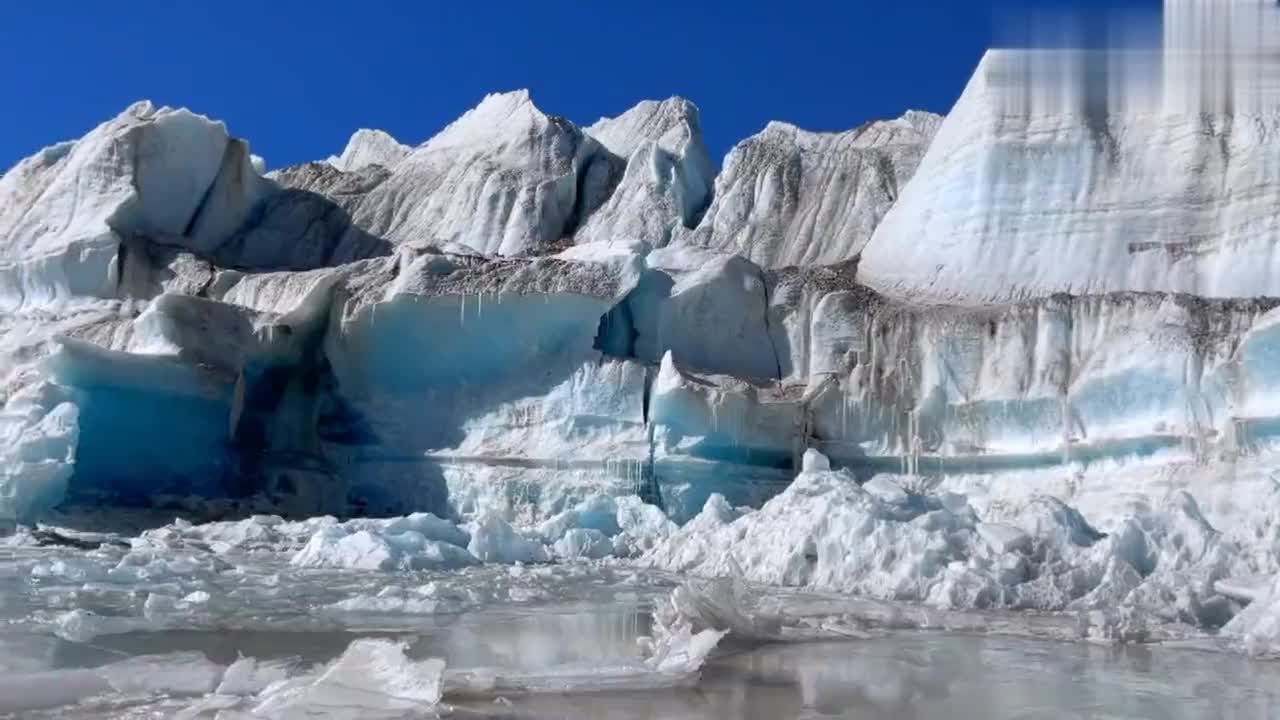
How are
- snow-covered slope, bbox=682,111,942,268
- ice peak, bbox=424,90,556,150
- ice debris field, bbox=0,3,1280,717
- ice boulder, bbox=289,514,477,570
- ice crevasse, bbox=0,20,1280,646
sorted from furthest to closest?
ice peak, bbox=424,90,556,150 < snow-covered slope, bbox=682,111,942,268 < ice crevasse, bbox=0,20,1280,646 < ice boulder, bbox=289,514,477,570 < ice debris field, bbox=0,3,1280,717

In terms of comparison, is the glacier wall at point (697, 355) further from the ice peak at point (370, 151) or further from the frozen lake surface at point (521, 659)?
the ice peak at point (370, 151)

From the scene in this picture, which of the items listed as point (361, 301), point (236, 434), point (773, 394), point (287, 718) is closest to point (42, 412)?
point (236, 434)

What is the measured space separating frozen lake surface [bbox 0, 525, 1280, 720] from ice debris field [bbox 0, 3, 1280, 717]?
11cm

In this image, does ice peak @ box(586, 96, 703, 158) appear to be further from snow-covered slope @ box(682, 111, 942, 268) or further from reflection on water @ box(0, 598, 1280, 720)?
reflection on water @ box(0, 598, 1280, 720)

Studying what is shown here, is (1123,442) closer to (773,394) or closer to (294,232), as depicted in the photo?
(773,394)

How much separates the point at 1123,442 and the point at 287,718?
29.8 ft

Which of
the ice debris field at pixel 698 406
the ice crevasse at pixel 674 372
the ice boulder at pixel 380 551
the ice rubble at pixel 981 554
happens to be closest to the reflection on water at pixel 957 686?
the ice debris field at pixel 698 406

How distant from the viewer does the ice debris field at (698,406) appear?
736cm

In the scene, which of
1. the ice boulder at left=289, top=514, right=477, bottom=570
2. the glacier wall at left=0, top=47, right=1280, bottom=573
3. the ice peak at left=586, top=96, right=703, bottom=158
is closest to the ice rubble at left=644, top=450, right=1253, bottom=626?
the ice boulder at left=289, top=514, right=477, bottom=570

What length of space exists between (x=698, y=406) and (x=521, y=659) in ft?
25.0

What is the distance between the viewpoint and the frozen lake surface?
12.6 ft

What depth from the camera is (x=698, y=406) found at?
40.5 ft

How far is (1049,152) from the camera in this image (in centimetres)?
1301

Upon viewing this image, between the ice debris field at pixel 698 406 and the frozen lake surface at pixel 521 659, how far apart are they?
0.11 m
